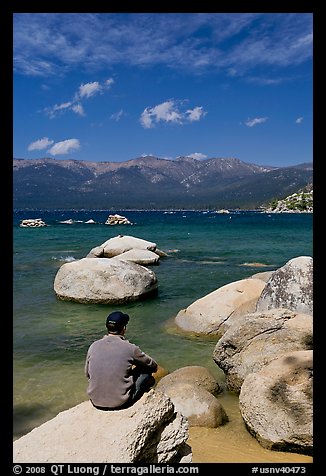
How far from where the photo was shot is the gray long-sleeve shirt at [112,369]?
4988 mm

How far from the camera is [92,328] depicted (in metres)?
14.6

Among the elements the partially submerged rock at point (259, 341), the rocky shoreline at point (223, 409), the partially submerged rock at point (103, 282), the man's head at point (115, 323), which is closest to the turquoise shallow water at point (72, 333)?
the partially submerged rock at point (103, 282)

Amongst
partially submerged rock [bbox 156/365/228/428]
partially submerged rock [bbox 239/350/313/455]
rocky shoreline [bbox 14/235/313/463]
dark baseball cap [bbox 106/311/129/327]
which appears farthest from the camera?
partially submerged rock [bbox 156/365/228/428]

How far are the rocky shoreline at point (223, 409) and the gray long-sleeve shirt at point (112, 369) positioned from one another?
177 mm

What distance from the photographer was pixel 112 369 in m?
5.12

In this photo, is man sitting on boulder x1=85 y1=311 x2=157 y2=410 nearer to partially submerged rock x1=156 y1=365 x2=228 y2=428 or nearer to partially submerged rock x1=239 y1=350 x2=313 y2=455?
partially submerged rock x1=239 y1=350 x2=313 y2=455

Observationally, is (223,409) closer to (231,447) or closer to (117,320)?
(231,447)

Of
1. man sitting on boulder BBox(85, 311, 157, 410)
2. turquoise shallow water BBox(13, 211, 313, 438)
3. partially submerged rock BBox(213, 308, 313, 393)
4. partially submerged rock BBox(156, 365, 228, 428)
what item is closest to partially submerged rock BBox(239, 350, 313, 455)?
partially submerged rock BBox(156, 365, 228, 428)

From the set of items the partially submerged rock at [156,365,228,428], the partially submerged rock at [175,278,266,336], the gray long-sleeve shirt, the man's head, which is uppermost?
the man's head

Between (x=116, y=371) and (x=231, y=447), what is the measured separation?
2.71 m

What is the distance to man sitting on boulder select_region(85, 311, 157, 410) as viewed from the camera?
4992 millimetres
